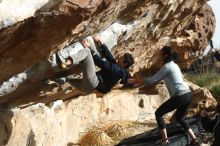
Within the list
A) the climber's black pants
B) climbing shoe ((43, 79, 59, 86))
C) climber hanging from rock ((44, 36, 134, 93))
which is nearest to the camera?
climber hanging from rock ((44, 36, 134, 93))

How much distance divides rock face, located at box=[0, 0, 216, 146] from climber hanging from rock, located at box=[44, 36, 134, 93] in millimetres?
256

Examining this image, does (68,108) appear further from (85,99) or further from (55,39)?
(55,39)

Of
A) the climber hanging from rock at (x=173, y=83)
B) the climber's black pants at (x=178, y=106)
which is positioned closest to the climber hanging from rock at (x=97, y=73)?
the climber hanging from rock at (x=173, y=83)

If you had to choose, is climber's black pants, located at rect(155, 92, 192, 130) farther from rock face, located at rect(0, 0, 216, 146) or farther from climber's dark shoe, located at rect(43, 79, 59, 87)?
climber's dark shoe, located at rect(43, 79, 59, 87)

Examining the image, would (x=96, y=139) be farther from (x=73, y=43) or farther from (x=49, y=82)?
(x=73, y=43)

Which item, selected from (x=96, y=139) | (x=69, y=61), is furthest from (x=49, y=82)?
(x=96, y=139)

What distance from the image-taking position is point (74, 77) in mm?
10391

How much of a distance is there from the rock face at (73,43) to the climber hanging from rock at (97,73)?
Result: 0.26 metres

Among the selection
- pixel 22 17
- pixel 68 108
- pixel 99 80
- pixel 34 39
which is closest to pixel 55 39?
pixel 34 39

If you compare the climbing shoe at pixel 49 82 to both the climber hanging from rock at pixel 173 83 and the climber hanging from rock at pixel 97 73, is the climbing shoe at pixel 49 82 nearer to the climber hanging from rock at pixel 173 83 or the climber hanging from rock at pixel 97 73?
the climber hanging from rock at pixel 97 73

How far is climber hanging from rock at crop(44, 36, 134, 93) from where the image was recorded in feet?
30.9

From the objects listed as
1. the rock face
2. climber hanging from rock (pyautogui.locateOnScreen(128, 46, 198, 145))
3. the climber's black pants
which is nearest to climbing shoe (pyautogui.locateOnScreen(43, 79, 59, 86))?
the rock face

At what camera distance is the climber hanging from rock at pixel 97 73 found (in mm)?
9422

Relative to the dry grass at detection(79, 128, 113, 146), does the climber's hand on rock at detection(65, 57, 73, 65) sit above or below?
above
